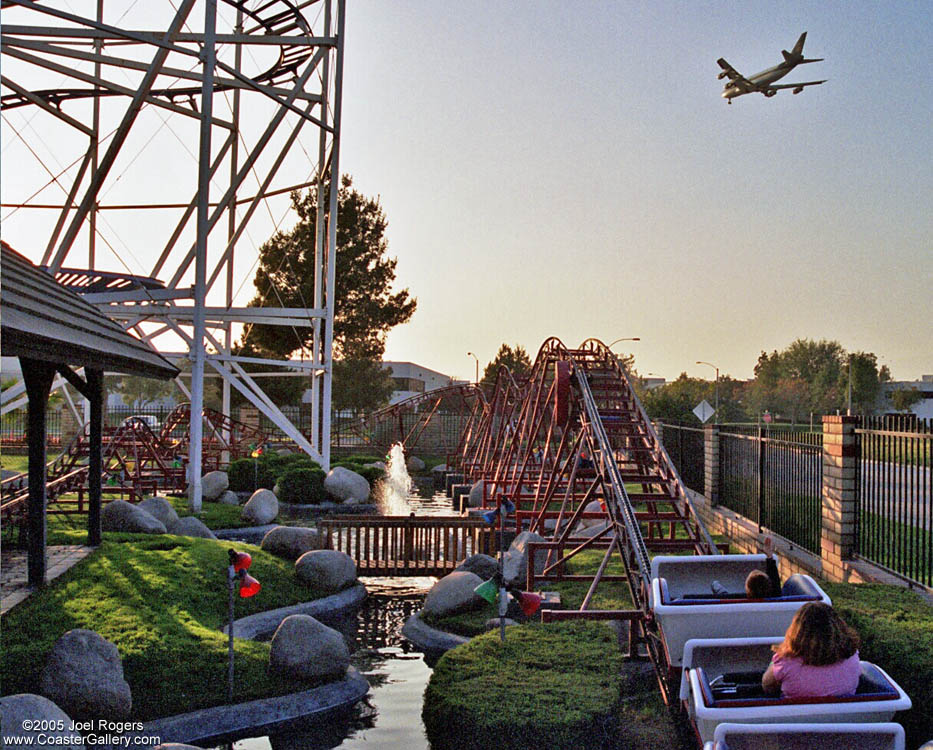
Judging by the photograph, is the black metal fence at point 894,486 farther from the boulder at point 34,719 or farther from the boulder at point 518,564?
the boulder at point 34,719


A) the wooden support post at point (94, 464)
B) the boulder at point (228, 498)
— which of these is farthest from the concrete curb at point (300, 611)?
the boulder at point (228, 498)

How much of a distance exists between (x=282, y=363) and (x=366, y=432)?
2907 centimetres

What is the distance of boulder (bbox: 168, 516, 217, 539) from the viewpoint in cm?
1734

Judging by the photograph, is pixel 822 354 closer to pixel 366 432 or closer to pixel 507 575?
pixel 366 432

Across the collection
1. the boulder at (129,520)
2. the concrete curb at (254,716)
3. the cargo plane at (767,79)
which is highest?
the cargo plane at (767,79)

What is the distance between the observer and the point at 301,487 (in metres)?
28.3

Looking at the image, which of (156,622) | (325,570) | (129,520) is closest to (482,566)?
(325,570)

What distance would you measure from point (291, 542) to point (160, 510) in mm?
3163

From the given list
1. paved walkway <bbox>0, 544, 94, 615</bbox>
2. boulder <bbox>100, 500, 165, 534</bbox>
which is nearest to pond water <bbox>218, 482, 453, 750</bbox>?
paved walkway <bbox>0, 544, 94, 615</bbox>

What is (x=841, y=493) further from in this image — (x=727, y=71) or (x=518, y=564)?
(x=727, y=71)

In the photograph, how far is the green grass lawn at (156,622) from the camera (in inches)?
370

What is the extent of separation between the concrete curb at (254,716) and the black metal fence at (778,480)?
25.5 ft

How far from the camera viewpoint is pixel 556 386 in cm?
1764

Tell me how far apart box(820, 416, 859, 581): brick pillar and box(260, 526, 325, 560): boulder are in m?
8.23
